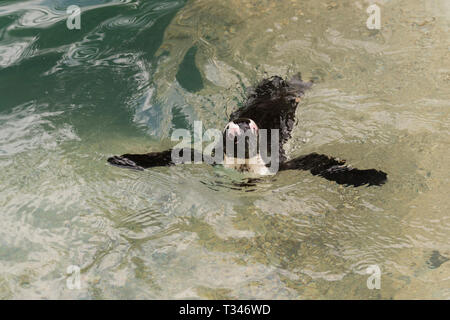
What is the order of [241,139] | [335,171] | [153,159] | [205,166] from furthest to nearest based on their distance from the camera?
[205,166]
[153,159]
[335,171]
[241,139]

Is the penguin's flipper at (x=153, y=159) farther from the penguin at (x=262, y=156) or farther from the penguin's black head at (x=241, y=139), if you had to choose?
the penguin's black head at (x=241, y=139)

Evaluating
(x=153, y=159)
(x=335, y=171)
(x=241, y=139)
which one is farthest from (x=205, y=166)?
(x=335, y=171)

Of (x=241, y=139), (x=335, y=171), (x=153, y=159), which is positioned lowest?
(x=335, y=171)

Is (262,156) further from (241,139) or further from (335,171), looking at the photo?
(335,171)

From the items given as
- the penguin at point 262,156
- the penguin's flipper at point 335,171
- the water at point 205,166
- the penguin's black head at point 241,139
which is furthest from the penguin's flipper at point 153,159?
the penguin's flipper at point 335,171

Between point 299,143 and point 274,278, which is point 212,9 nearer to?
point 299,143
